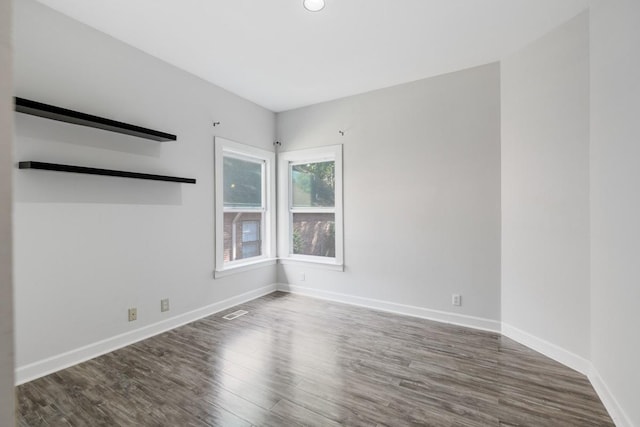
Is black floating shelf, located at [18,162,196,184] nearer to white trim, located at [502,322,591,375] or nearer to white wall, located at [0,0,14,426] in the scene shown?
white wall, located at [0,0,14,426]

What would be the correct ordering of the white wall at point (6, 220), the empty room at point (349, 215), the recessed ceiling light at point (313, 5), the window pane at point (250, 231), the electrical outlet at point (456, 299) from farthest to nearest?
the window pane at point (250, 231)
the electrical outlet at point (456, 299)
the recessed ceiling light at point (313, 5)
the empty room at point (349, 215)
the white wall at point (6, 220)

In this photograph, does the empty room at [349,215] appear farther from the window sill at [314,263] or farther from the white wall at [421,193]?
the window sill at [314,263]

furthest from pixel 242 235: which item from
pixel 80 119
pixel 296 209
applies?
pixel 80 119

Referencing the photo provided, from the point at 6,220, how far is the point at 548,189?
322cm

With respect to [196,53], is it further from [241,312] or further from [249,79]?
[241,312]

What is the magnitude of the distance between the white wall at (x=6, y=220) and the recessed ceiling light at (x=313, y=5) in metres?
2.11

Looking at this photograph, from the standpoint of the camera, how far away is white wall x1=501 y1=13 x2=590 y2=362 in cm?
232

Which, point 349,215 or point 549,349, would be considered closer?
point 549,349

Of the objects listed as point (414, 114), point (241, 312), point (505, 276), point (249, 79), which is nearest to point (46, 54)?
point (249, 79)

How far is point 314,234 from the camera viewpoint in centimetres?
441

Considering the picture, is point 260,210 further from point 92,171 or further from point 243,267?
point 92,171

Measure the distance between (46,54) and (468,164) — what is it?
3.83 meters

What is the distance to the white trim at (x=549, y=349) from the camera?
90.8 inches

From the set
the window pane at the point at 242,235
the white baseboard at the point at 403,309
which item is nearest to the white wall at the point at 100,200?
the window pane at the point at 242,235
